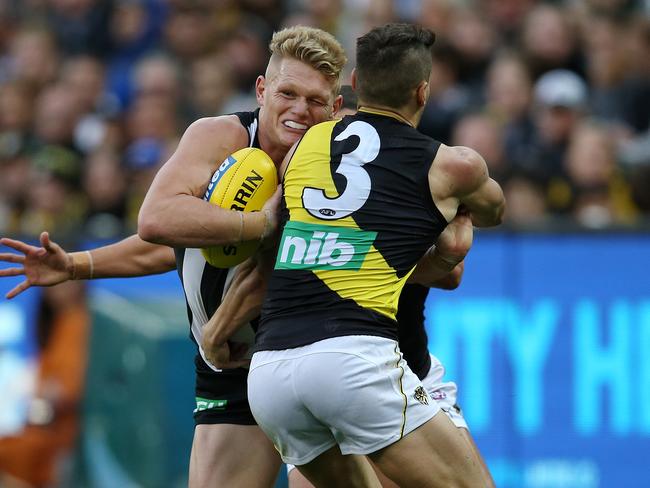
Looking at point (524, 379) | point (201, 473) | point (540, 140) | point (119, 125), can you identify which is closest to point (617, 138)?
point (540, 140)

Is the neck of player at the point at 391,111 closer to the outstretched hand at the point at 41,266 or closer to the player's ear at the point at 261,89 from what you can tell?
the player's ear at the point at 261,89

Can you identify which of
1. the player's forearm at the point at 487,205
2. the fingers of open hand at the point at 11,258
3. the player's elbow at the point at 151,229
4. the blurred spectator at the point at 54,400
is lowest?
the blurred spectator at the point at 54,400

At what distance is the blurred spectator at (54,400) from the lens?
9664 mm

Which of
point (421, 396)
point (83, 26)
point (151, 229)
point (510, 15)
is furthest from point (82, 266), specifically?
point (83, 26)

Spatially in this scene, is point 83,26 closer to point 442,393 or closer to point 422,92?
point 442,393

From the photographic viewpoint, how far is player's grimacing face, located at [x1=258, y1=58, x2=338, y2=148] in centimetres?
540

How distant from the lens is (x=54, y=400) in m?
9.72

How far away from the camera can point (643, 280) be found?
9039 millimetres

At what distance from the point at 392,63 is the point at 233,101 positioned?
22.9ft

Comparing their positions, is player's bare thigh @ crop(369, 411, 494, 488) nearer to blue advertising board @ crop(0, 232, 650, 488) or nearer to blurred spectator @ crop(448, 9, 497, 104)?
blue advertising board @ crop(0, 232, 650, 488)

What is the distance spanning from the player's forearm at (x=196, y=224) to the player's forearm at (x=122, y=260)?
921mm

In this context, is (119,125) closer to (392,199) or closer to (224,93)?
(224,93)

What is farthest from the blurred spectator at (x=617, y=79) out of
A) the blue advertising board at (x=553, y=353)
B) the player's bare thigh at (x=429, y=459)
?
the player's bare thigh at (x=429, y=459)

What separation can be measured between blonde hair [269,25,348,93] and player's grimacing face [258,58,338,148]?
3 centimetres
